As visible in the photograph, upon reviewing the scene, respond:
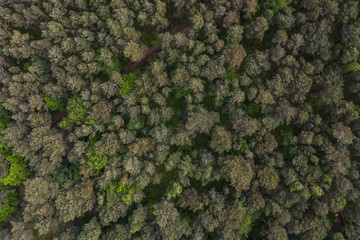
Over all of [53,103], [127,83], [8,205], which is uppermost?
[53,103]

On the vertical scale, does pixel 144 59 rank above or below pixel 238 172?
above

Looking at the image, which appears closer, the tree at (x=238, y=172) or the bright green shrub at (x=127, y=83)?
the tree at (x=238, y=172)

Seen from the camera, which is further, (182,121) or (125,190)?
(182,121)

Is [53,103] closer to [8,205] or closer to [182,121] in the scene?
[8,205]

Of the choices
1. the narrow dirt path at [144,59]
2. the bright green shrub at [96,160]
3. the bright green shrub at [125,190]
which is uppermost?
the narrow dirt path at [144,59]

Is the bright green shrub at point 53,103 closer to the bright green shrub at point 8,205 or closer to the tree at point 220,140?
the bright green shrub at point 8,205

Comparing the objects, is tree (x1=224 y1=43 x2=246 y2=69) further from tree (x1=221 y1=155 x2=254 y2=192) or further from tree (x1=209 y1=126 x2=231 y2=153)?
tree (x1=221 y1=155 x2=254 y2=192)

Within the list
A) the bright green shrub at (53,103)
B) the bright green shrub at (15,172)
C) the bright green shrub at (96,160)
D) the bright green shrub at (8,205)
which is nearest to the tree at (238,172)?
the bright green shrub at (96,160)

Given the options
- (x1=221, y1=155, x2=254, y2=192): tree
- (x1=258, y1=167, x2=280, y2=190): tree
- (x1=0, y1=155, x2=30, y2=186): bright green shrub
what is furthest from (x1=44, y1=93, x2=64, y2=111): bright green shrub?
(x1=258, y1=167, x2=280, y2=190): tree

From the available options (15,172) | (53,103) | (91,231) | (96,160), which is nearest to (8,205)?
(15,172)
